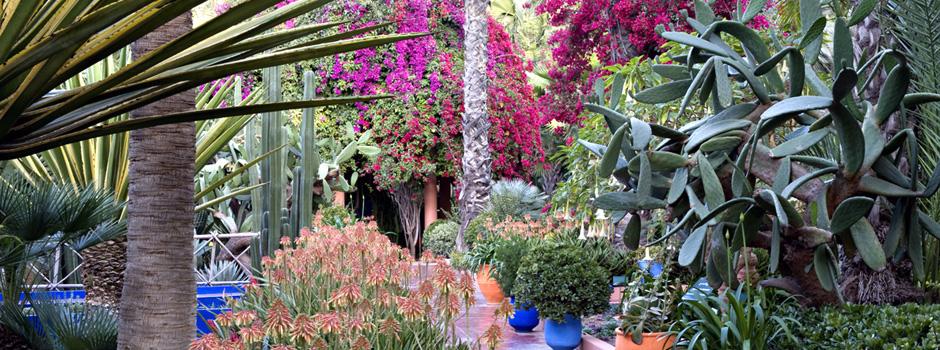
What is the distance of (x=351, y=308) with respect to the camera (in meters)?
2.50

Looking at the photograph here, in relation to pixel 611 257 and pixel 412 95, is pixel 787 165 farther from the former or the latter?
pixel 412 95

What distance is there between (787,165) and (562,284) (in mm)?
2368

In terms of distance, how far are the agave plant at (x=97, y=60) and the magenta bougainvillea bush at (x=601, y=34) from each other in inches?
281

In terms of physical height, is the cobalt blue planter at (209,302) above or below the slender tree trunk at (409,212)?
below

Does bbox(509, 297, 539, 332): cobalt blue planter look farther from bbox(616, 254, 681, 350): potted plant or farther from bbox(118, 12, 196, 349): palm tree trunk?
bbox(118, 12, 196, 349): palm tree trunk

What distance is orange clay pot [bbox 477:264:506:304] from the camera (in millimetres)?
7809

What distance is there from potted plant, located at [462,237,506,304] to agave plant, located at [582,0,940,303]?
4196 mm

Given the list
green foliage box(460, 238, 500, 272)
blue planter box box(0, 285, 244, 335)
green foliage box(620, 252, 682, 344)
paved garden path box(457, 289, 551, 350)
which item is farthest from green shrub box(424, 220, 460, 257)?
green foliage box(620, 252, 682, 344)

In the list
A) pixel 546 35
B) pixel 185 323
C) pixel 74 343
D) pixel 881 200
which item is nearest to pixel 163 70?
pixel 185 323

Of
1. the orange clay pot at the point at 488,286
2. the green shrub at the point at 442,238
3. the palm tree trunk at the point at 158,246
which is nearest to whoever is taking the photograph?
the palm tree trunk at the point at 158,246

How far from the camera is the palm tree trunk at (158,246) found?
8.75 ft

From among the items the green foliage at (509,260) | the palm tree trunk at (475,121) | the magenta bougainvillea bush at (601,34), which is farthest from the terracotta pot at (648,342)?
the palm tree trunk at (475,121)

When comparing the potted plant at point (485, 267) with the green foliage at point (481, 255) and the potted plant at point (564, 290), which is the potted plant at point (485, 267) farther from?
the potted plant at point (564, 290)

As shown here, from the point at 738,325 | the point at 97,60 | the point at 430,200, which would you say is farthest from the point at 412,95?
the point at 97,60
